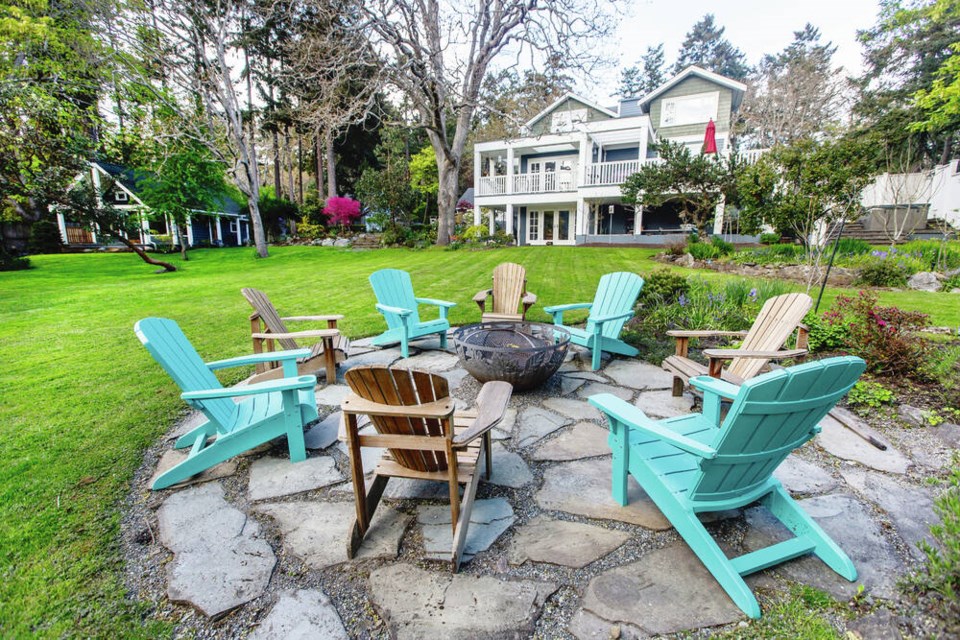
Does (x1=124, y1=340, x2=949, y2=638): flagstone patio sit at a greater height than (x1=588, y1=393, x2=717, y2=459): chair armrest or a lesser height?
lesser

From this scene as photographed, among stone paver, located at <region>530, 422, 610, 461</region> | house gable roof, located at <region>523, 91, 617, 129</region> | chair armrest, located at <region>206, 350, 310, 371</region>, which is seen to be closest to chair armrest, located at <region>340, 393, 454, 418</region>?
stone paver, located at <region>530, 422, 610, 461</region>

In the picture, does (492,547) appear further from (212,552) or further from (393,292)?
(393,292)

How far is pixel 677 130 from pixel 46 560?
22393mm

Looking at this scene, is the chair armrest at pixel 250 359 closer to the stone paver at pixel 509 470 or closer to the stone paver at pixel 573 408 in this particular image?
the stone paver at pixel 509 470

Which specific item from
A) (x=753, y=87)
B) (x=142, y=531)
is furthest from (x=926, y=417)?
(x=753, y=87)

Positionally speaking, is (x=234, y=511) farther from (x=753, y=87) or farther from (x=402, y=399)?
(x=753, y=87)

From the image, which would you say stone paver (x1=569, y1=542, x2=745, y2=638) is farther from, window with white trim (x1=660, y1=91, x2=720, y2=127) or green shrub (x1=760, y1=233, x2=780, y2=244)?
window with white trim (x1=660, y1=91, x2=720, y2=127)

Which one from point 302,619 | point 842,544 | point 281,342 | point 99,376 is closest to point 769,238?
point 842,544

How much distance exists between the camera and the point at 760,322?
11.4 feet

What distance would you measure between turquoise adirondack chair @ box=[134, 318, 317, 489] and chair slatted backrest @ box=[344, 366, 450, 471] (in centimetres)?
82

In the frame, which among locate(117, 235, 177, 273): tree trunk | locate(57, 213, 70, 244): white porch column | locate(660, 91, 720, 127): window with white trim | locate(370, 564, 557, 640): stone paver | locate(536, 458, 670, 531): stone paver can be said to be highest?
locate(660, 91, 720, 127): window with white trim

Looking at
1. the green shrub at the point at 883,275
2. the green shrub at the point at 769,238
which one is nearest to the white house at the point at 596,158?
the green shrub at the point at 769,238

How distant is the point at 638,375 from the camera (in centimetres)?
408

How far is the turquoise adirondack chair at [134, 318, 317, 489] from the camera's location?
7.72 feet
